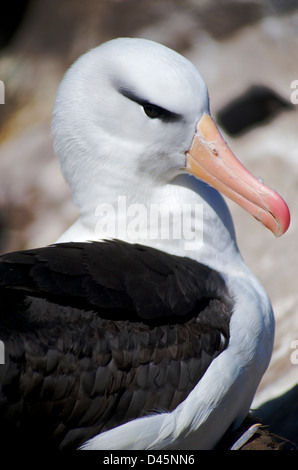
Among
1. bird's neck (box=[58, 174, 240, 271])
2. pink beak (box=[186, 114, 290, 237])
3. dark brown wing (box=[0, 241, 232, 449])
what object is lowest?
dark brown wing (box=[0, 241, 232, 449])

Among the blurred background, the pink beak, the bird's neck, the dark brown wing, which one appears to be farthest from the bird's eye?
the blurred background

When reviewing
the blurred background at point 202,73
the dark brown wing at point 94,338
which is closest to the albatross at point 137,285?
the dark brown wing at point 94,338

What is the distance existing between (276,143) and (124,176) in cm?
344

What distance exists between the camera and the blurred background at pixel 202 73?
22.5 feet

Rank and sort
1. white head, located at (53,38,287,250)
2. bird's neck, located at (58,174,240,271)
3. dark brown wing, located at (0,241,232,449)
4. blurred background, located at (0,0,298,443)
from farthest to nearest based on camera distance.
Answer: blurred background, located at (0,0,298,443) < bird's neck, located at (58,174,240,271) < white head, located at (53,38,287,250) < dark brown wing, located at (0,241,232,449)

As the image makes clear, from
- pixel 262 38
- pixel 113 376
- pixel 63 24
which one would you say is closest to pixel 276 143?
pixel 262 38

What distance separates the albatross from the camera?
3324 millimetres

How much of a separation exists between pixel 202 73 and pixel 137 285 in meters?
4.56

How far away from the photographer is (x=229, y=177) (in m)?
4.00

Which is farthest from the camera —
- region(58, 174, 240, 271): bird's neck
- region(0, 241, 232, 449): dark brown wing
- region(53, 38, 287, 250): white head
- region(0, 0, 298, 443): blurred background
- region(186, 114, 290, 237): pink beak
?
region(0, 0, 298, 443): blurred background

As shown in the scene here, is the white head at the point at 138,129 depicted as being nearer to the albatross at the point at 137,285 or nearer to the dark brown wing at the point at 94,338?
the albatross at the point at 137,285

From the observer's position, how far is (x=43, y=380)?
3.25 meters

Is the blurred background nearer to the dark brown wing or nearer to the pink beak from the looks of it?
the pink beak

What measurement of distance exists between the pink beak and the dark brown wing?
0.54m
